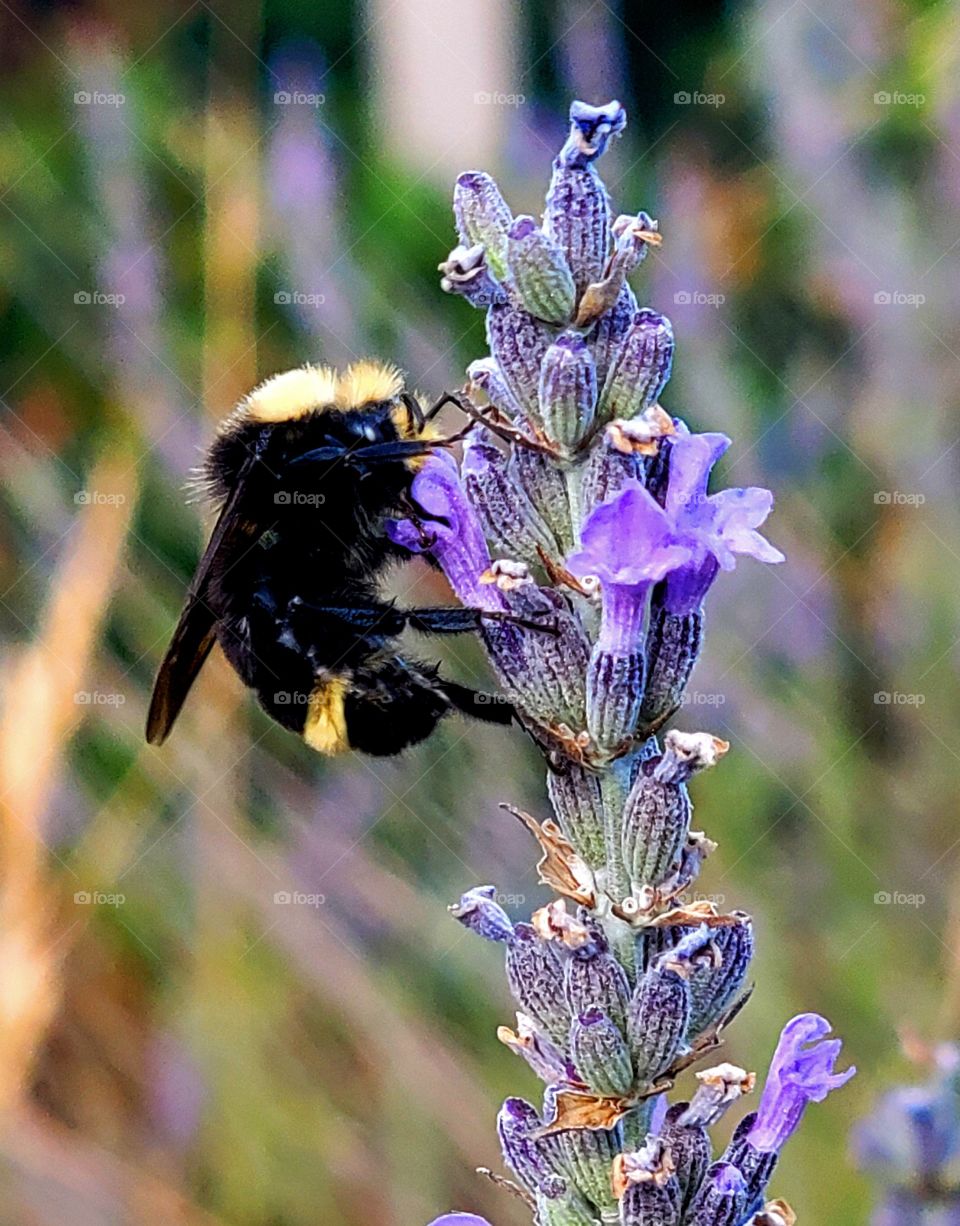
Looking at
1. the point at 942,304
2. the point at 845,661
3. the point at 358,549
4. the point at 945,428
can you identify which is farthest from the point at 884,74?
the point at 358,549

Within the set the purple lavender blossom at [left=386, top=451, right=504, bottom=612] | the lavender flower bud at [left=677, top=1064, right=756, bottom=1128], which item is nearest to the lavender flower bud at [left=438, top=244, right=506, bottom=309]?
the purple lavender blossom at [left=386, top=451, right=504, bottom=612]

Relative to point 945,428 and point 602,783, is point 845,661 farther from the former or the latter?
point 602,783

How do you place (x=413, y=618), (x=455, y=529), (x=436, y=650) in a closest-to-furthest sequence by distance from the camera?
(x=455, y=529), (x=413, y=618), (x=436, y=650)

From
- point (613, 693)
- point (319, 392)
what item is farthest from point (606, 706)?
point (319, 392)

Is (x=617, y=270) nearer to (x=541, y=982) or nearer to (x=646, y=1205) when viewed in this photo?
(x=541, y=982)

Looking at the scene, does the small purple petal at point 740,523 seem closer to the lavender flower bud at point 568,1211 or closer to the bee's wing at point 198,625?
the lavender flower bud at point 568,1211
